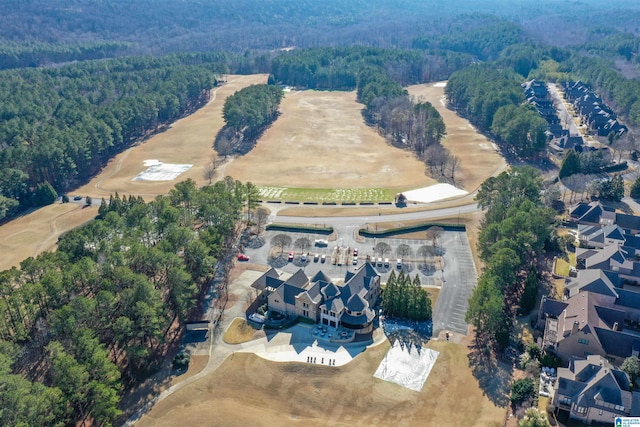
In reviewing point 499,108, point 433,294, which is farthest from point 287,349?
point 499,108

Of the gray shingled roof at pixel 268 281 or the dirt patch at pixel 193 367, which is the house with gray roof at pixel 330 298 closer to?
the gray shingled roof at pixel 268 281

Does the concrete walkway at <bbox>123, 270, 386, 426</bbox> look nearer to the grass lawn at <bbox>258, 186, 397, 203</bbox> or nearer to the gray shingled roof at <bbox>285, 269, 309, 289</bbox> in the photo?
the gray shingled roof at <bbox>285, 269, 309, 289</bbox>

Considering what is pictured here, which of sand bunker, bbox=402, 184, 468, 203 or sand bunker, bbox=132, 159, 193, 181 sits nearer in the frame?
sand bunker, bbox=402, 184, 468, 203

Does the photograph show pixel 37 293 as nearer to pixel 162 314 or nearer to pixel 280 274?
pixel 162 314

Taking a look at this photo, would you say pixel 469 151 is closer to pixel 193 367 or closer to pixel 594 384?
pixel 594 384

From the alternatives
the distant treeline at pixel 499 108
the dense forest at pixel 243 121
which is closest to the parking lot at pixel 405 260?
the distant treeline at pixel 499 108

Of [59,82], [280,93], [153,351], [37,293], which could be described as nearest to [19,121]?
[59,82]

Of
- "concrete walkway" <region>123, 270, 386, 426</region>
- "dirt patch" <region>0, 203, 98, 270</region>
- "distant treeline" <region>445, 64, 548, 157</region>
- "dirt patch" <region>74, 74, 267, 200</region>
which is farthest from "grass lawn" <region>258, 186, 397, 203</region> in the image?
"concrete walkway" <region>123, 270, 386, 426</region>
